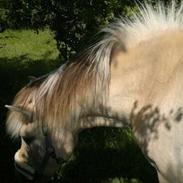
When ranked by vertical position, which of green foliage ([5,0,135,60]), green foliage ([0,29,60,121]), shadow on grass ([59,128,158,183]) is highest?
green foliage ([5,0,135,60])

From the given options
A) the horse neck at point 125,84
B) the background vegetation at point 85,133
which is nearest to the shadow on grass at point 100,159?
the background vegetation at point 85,133

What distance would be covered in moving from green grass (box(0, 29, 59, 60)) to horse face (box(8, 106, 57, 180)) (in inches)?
231

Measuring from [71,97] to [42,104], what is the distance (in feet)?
0.88

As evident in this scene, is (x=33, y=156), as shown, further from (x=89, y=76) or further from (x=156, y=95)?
(x=156, y=95)

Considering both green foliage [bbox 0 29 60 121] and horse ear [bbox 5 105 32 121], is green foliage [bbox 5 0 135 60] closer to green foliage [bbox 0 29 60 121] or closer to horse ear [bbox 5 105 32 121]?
green foliage [bbox 0 29 60 121]

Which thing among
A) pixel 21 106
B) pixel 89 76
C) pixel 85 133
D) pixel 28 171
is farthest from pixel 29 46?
pixel 89 76

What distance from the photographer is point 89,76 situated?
12.7 ft

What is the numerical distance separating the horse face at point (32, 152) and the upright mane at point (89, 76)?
0.38ft

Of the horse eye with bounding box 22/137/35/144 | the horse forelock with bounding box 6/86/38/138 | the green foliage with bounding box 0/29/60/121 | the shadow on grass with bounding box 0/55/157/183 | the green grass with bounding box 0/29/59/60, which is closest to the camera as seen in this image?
the horse forelock with bounding box 6/86/38/138

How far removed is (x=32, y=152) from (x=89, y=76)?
957mm

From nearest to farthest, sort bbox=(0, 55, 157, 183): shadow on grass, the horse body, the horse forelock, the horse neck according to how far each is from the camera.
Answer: the horse body
the horse neck
the horse forelock
bbox=(0, 55, 157, 183): shadow on grass

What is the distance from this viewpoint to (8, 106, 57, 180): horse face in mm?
4160

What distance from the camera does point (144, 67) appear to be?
146 inches

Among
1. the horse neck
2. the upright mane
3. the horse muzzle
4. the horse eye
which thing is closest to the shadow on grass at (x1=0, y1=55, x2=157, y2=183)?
the horse muzzle
